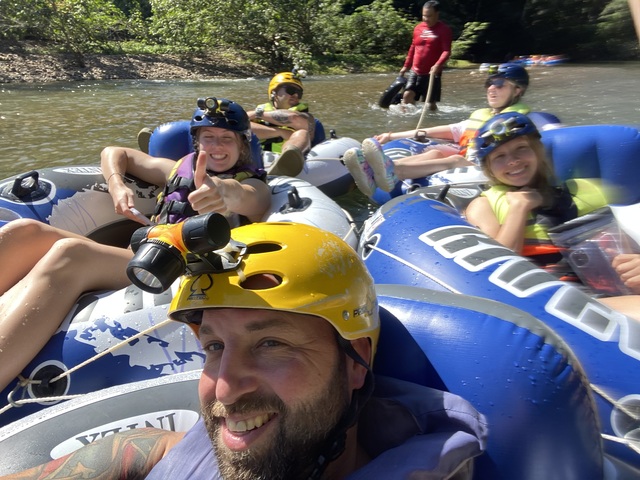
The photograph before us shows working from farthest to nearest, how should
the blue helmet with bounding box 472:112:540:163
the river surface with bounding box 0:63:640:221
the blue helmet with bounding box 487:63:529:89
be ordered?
1. the river surface with bounding box 0:63:640:221
2. the blue helmet with bounding box 487:63:529:89
3. the blue helmet with bounding box 472:112:540:163

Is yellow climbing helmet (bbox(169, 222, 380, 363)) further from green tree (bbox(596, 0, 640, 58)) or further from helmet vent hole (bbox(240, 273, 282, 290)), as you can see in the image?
green tree (bbox(596, 0, 640, 58))

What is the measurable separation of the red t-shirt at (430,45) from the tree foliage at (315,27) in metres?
9.99

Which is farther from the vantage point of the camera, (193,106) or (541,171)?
(193,106)

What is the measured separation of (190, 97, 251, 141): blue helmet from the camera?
10.7ft

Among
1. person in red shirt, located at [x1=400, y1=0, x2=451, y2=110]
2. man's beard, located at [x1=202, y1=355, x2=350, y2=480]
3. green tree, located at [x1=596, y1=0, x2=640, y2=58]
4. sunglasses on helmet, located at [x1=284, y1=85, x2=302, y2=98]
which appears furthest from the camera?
green tree, located at [x1=596, y1=0, x2=640, y2=58]

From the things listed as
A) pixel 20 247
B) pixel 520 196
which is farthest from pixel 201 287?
pixel 520 196

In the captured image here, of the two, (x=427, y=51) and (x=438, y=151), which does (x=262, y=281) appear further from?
(x=427, y=51)

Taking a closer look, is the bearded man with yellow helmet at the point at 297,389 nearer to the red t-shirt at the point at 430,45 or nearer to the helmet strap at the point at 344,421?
the helmet strap at the point at 344,421

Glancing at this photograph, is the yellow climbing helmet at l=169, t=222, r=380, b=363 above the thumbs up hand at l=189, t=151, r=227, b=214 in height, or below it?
above

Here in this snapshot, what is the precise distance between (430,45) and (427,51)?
94 mm

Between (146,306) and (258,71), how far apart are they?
56.1 ft

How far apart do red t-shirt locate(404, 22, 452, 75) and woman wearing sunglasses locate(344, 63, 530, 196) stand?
327 cm

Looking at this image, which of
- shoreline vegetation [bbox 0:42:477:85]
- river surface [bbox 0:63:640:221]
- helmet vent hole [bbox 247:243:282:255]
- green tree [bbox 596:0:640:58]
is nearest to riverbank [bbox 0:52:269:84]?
shoreline vegetation [bbox 0:42:477:85]

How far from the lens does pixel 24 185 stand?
3580mm
